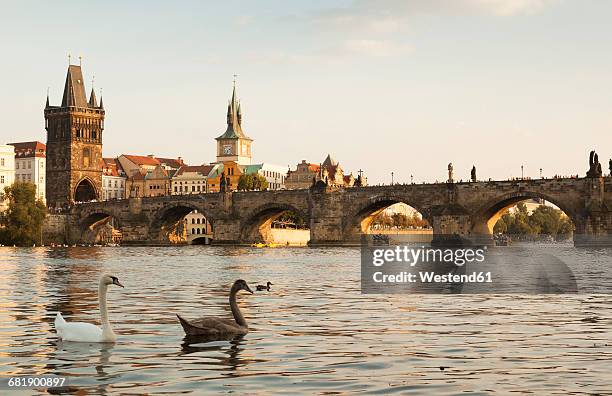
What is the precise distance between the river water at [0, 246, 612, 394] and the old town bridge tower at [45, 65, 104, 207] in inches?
5443

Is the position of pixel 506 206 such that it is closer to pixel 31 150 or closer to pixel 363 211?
pixel 363 211

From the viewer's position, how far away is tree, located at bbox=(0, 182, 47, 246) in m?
120

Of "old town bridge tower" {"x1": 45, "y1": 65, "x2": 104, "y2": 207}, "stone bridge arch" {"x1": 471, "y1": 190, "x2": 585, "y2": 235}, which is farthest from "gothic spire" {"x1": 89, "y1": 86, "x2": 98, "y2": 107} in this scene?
"stone bridge arch" {"x1": 471, "y1": 190, "x2": 585, "y2": 235}

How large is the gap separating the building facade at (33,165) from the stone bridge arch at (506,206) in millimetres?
91071

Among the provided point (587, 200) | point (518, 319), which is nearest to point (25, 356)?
point (518, 319)

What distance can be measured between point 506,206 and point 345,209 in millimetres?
20353

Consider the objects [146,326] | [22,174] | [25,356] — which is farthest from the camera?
[22,174]

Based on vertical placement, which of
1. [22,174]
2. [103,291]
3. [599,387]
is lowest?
[599,387]

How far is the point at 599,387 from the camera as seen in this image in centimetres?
1376

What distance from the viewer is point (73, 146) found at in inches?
6550

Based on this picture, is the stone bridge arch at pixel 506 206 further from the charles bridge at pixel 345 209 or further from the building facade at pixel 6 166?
the building facade at pixel 6 166

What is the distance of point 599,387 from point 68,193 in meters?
157

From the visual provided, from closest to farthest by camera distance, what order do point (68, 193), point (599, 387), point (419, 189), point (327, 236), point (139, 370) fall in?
point (599, 387) → point (139, 370) → point (419, 189) → point (327, 236) → point (68, 193)

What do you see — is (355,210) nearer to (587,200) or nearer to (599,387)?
(587,200)
